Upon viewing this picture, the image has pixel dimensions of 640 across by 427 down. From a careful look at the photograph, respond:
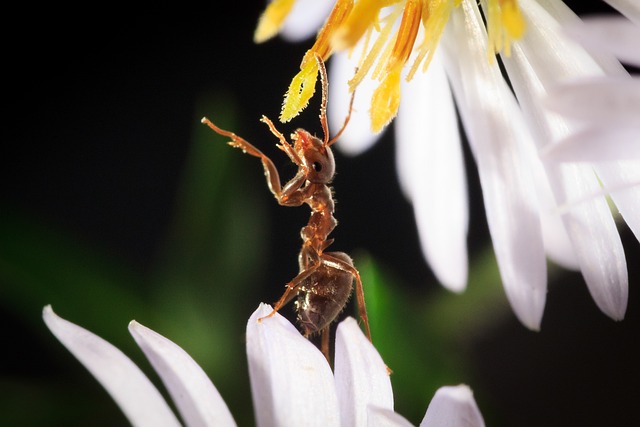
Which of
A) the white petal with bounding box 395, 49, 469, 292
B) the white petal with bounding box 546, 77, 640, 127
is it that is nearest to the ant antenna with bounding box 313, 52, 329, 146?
the white petal with bounding box 395, 49, 469, 292

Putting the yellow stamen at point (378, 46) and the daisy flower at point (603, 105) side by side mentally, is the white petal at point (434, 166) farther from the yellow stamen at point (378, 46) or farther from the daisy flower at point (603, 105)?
the daisy flower at point (603, 105)

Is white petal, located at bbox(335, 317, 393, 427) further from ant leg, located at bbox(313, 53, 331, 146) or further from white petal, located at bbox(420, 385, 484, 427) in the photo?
ant leg, located at bbox(313, 53, 331, 146)

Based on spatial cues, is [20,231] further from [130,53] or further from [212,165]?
[130,53]

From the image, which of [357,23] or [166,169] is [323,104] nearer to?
[357,23]

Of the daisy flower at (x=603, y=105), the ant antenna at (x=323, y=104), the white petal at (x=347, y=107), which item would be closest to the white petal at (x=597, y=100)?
the daisy flower at (x=603, y=105)

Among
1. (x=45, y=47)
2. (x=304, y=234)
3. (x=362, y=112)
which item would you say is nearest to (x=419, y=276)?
(x=362, y=112)
